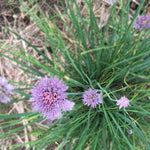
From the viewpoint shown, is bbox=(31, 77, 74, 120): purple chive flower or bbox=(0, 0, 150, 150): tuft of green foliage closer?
bbox=(31, 77, 74, 120): purple chive flower

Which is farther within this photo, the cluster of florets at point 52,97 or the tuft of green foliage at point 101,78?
the tuft of green foliage at point 101,78

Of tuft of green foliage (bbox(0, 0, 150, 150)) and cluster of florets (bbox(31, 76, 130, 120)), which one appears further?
tuft of green foliage (bbox(0, 0, 150, 150))

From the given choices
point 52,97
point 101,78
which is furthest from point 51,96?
point 101,78

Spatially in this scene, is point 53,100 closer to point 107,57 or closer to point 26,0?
point 107,57

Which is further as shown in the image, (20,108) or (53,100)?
(20,108)

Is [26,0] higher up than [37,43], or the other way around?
[26,0]

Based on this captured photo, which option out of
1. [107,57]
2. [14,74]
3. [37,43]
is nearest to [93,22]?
[107,57]

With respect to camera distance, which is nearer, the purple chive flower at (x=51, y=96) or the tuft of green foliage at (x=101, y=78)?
the purple chive flower at (x=51, y=96)

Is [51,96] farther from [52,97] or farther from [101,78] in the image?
[101,78]
